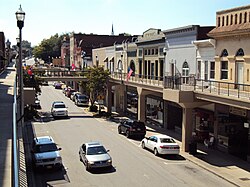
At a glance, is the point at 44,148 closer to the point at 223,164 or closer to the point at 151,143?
the point at 151,143

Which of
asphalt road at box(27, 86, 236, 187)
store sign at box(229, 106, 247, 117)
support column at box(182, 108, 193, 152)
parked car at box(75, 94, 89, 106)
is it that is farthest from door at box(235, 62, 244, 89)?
parked car at box(75, 94, 89, 106)

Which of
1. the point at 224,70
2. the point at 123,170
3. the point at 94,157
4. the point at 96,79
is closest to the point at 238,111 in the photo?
the point at 224,70

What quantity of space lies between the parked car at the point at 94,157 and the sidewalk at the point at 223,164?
6.19 metres

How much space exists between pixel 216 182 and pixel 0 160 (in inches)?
517

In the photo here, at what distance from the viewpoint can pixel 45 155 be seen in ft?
70.0

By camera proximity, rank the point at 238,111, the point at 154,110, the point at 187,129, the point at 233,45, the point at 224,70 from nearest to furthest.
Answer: the point at 233,45 < the point at 238,111 < the point at 224,70 < the point at 187,129 < the point at 154,110

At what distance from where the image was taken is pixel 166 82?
29.8 m

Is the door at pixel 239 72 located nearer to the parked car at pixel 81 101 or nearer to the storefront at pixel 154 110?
the storefront at pixel 154 110

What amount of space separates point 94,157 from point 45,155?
9.27 feet

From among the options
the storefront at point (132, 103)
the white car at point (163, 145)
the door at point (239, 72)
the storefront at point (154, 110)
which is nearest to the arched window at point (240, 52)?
the door at point (239, 72)

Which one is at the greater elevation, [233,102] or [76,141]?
[233,102]

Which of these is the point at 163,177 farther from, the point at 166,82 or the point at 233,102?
the point at 166,82

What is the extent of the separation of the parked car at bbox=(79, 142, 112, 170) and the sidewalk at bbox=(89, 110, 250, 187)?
6192mm

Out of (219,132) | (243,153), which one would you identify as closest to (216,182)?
(243,153)
